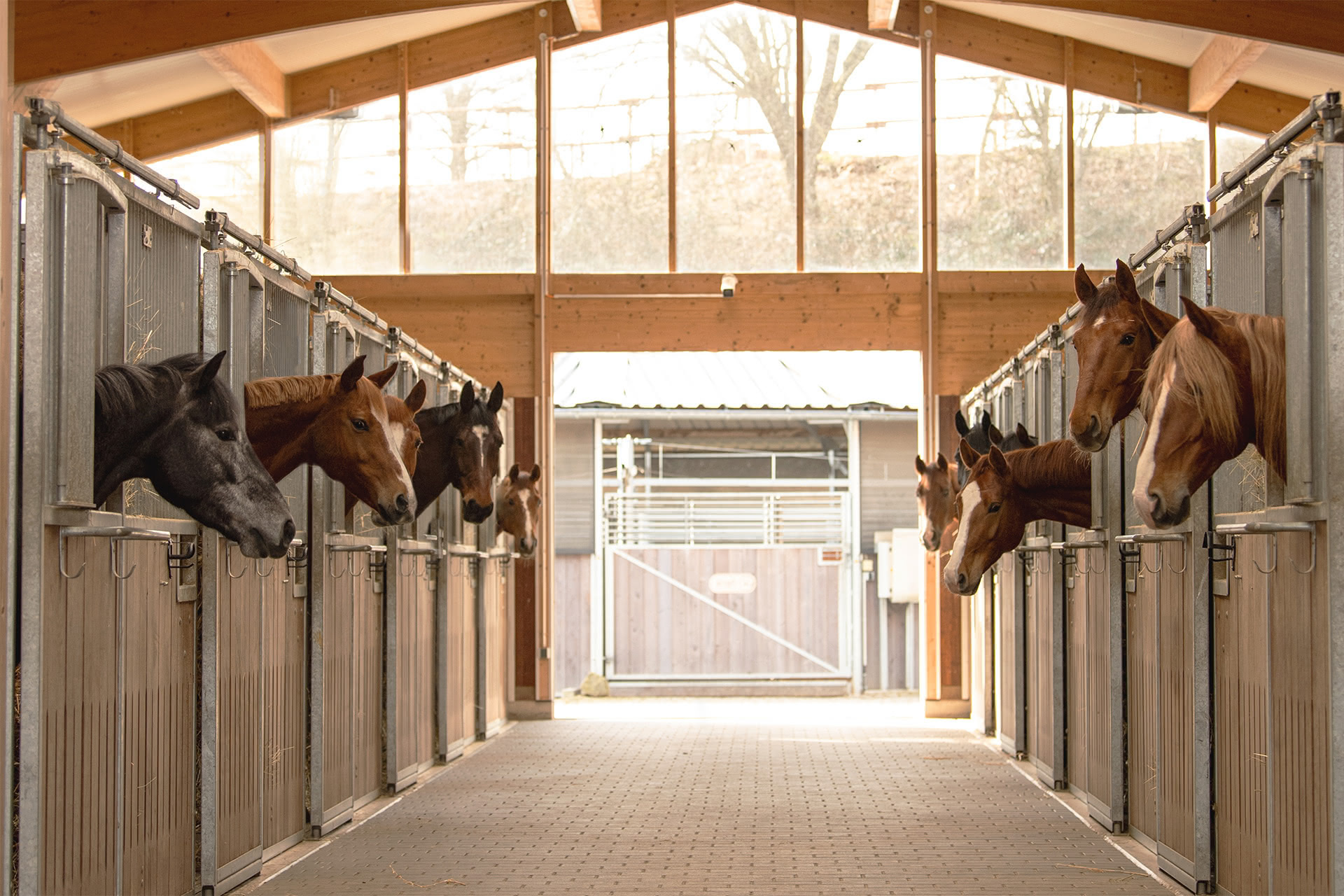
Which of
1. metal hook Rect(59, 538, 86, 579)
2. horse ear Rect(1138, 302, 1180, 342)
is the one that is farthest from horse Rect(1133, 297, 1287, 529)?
metal hook Rect(59, 538, 86, 579)

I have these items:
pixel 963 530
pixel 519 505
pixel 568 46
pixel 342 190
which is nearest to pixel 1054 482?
pixel 963 530

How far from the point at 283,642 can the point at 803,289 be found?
6.95 meters

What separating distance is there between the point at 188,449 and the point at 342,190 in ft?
27.7

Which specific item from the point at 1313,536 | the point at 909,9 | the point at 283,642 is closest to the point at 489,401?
the point at 283,642

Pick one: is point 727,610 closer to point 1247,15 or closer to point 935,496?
point 935,496

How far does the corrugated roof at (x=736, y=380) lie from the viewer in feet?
52.4

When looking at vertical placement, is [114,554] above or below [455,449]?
below

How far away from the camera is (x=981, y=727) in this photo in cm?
1027

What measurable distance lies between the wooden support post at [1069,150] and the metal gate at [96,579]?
27.9 feet

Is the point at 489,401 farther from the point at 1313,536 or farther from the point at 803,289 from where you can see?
the point at 1313,536

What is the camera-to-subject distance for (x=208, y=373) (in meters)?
3.92

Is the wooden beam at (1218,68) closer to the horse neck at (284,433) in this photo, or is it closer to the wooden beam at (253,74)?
the wooden beam at (253,74)

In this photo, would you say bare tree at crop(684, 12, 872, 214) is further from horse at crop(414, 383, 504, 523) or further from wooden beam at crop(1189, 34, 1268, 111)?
horse at crop(414, 383, 504, 523)

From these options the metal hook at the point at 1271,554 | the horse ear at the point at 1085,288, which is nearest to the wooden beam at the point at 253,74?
the horse ear at the point at 1085,288
